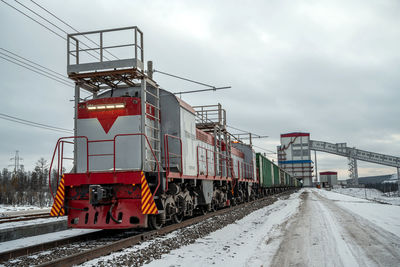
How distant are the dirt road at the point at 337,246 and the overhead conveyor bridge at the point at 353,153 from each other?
6727 centimetres

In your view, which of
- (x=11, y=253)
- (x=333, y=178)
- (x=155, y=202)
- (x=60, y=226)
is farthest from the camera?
(x=333, y=178)

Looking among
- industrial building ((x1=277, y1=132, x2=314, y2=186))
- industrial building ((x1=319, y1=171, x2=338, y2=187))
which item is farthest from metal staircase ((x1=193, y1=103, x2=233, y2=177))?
industrial building ((x1=319, y1=171, x2=338, y2=187))

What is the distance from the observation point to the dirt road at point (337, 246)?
5.78m

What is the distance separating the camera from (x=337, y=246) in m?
7.04

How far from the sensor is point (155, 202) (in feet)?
29.1

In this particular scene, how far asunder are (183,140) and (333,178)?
294 feet

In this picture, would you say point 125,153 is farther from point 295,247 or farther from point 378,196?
point 378,196

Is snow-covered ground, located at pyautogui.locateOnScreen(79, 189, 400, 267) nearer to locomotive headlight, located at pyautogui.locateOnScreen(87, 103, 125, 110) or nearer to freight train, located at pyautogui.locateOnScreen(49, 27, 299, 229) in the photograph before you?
freight train, located at pyautogui.locateOnScreen(49, 27, 299, 229)

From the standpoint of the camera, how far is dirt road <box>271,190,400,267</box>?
578 cm

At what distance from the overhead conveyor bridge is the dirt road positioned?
67.3m

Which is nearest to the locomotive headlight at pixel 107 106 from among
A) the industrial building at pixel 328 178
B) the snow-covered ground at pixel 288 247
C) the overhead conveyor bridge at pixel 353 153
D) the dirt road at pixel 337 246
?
the snow-covered ground at pixel 288 247

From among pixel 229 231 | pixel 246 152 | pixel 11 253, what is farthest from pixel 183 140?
pixel 246 152

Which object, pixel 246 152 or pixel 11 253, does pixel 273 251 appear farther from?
pixel 246 152

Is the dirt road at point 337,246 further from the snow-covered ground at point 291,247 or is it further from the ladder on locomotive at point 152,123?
the ladder on locomotive at point 152,123
